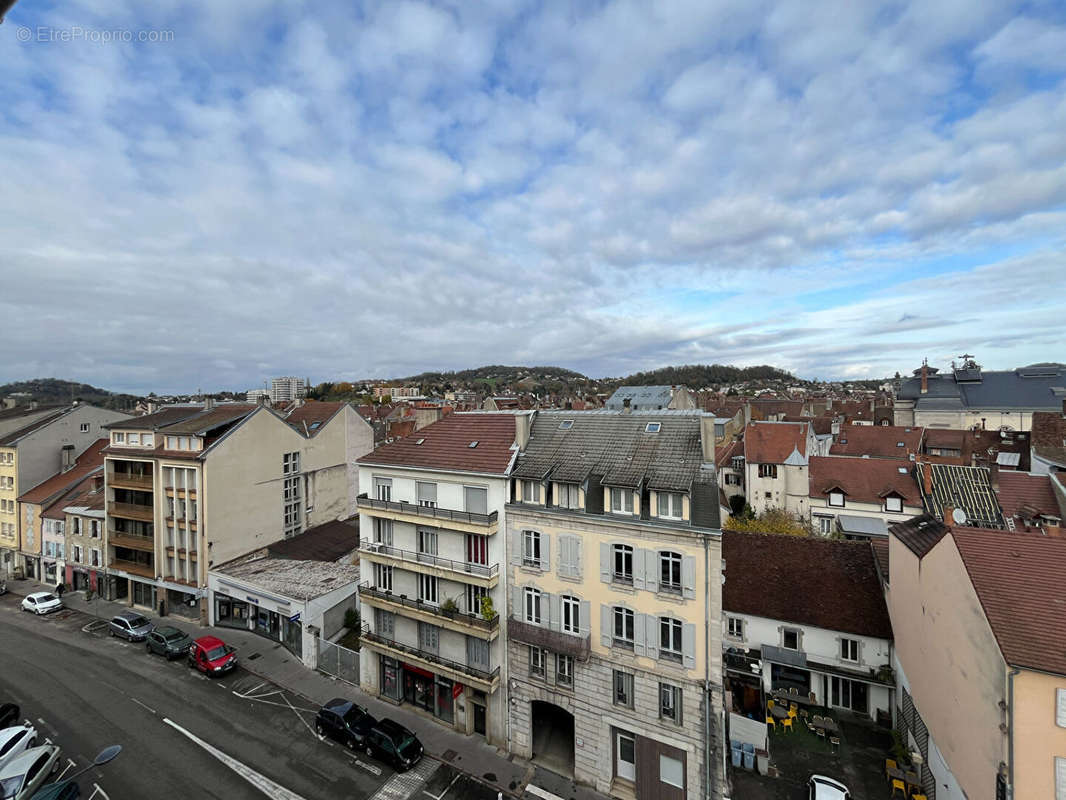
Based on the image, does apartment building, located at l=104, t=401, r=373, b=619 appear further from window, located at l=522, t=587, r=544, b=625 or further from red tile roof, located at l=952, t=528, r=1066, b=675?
red tile roof, located at l=952, t=528, r=1066, b=675

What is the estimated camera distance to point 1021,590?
14.1 m

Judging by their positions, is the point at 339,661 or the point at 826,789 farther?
the point at 339,661

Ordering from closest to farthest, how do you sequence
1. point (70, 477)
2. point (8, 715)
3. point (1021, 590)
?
1. point (1021, 590)
2. point (8, 715)
3. point (70, 477)

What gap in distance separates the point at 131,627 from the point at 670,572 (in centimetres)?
3294

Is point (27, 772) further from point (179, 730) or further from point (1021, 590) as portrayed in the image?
point (1021, 590)

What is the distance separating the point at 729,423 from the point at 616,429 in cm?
5339

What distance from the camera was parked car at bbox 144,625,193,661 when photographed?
2709 centimetres

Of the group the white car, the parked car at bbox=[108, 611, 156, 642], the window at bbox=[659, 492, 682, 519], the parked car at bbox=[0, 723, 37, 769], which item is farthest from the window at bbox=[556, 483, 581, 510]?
the white car

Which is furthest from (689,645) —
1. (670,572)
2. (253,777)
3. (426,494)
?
(253,777)

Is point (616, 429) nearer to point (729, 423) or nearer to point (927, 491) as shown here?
point (927, 491)

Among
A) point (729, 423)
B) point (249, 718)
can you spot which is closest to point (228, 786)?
point (249, 718)

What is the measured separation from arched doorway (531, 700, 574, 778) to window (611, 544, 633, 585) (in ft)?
22.2

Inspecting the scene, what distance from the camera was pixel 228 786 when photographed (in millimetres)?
18219

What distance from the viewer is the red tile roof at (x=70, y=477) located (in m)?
40.0
